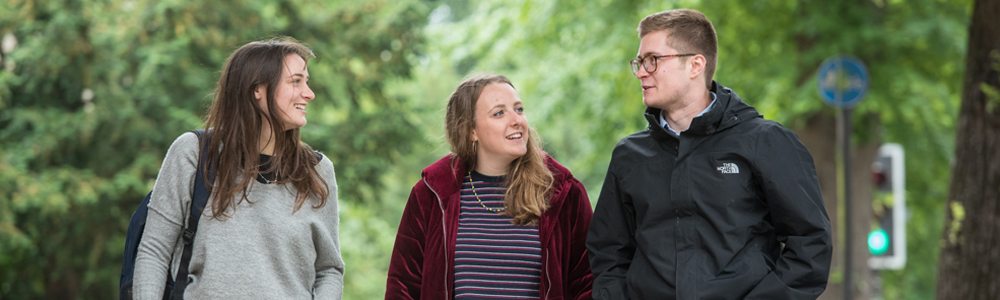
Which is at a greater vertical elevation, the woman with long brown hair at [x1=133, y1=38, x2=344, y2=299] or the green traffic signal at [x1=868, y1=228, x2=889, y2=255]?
the woman with long brown hair at [x1=133, y1=38, x2=344, y2=299]

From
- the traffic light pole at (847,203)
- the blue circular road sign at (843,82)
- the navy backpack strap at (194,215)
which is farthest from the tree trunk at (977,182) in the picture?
the navy backpack strap at (194,215)

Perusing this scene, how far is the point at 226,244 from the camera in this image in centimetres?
303

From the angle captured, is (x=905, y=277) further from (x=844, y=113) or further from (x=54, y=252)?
(x=54, y=252)

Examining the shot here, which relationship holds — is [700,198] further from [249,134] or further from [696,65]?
[249,134]

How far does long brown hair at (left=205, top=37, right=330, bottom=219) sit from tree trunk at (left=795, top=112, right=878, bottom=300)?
9.74 metres

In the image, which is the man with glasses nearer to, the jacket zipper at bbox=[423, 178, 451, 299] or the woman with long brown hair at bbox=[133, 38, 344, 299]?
the jacket zipper at bbox=[423, 178, 451, 299]

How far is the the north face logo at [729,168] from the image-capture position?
116 inches

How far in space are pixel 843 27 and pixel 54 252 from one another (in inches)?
400

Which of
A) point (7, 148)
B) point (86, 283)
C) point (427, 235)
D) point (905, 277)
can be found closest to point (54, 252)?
point (86, 283)

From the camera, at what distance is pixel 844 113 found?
8.41 meters

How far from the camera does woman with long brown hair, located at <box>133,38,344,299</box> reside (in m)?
3.00

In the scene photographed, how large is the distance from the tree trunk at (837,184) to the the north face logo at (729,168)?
30.6 ft

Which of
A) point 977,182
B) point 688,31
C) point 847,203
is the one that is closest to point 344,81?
point 847,203

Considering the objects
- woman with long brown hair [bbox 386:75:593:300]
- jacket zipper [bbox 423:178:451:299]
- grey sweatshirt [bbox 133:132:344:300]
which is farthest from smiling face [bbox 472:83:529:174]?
grey sweatshirt [bbox 133:132:344:300]
